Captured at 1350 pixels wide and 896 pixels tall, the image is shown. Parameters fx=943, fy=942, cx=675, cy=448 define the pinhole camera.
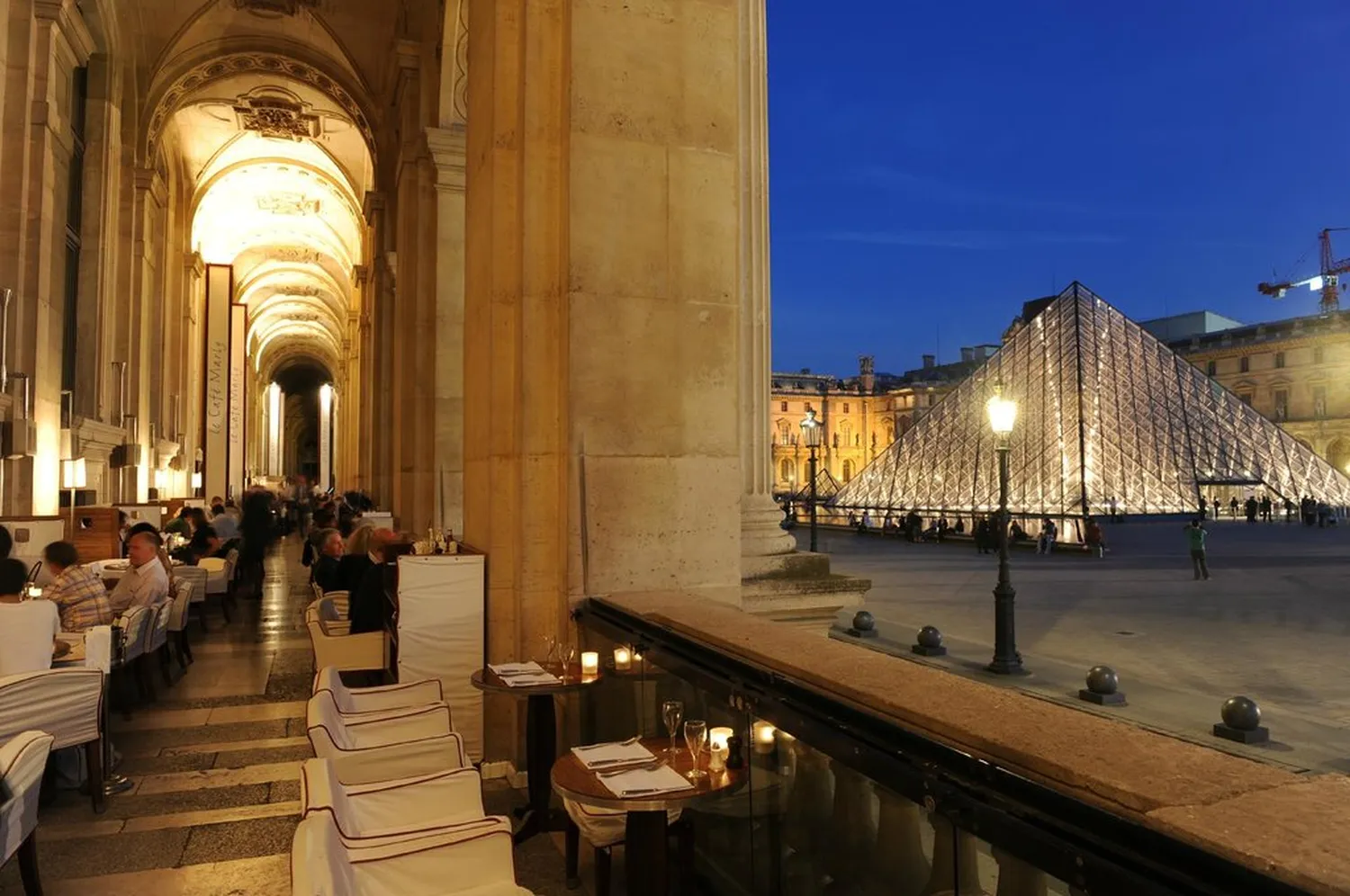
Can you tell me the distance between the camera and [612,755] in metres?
3.28

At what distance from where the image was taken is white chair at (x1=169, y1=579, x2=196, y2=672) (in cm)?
796

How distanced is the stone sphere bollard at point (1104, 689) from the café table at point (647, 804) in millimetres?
6954

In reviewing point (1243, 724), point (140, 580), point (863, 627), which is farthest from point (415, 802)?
point (863, 627)

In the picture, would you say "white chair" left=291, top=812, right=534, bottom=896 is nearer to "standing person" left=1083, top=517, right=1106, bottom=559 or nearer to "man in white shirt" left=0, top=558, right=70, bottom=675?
"man in white shirt" left=0, top=558, right=70, bottom=675

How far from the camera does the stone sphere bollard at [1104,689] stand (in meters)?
8.75

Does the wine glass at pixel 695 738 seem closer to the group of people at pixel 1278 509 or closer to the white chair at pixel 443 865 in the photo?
the white chair at pixel 443 865

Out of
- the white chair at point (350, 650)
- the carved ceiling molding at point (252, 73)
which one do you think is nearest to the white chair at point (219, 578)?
the white chair at point (350, 650)

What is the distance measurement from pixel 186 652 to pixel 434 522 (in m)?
3.18

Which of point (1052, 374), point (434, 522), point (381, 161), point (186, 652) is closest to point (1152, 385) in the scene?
point (1052, 374)

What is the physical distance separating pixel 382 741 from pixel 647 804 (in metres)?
1.64

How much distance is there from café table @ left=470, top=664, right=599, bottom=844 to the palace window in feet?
45.6

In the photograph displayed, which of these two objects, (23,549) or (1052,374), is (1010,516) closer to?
(1052,374)

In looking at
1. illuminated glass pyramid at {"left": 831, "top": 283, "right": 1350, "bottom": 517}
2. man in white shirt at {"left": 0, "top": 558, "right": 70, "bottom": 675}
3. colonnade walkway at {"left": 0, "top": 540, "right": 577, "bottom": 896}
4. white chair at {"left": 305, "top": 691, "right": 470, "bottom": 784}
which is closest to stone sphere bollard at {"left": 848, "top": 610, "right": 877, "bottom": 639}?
colonnade walkway at {"left": 0, "top": 540, "right": 577, "bottom": 896}

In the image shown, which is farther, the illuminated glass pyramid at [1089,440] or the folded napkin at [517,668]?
the illuminated glass pyramid at [1089,440]
